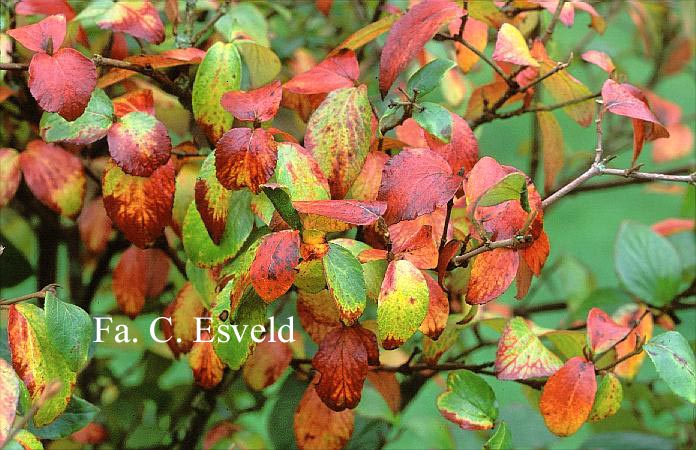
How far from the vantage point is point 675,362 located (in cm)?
65

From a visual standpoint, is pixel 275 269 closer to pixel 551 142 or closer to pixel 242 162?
pixel 242 162

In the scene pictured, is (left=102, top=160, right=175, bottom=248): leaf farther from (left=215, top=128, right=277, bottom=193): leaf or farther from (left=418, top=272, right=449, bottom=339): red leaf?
(left=418, top=272, right=449, bottom=339): red leaf

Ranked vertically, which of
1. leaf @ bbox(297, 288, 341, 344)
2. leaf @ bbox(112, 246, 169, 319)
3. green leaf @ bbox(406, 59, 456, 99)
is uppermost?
green leaf @ bbox(406, 59, 456, 99)

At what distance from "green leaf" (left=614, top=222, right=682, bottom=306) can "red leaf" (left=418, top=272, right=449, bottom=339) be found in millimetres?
378

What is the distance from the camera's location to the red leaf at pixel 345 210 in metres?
0.53

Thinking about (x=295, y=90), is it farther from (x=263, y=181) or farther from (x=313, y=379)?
(x=313, y=379)

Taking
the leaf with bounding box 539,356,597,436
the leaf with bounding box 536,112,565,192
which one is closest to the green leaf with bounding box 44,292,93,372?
the leaf with bounding box 539,356,597,436

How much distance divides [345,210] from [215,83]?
186 mm

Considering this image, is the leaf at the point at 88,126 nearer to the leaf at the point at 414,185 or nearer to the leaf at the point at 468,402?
the leaf at the point at 414,185

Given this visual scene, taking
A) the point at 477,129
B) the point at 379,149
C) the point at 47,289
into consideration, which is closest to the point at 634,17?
the point at 477,129

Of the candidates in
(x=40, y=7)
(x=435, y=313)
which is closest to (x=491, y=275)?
(x=435, y=313)

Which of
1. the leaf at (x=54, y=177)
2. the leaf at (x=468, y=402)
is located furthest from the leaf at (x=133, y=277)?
the leaf at (x=468, y=402)

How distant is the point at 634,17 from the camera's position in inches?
47.7

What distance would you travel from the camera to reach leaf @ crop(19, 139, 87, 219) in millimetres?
730
